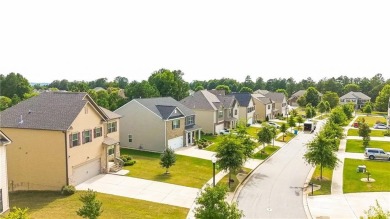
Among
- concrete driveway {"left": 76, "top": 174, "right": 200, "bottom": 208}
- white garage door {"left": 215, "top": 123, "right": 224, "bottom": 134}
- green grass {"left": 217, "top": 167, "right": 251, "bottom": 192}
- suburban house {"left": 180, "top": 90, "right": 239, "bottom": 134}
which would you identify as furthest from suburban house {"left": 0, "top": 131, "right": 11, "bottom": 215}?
white garage door {"left": 215, "top": 123, "right": 224, "bottom": 134}

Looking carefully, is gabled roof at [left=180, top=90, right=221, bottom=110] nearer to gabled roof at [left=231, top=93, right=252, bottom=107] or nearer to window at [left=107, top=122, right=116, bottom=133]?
gabled roof at [left=231, top=93, right=252, bottom=107]

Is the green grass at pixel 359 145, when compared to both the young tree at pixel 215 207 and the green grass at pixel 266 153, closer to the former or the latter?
the green grass at pixel 266 153

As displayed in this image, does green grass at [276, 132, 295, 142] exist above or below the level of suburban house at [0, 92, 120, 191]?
below

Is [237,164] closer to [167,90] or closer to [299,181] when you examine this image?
[299,181]

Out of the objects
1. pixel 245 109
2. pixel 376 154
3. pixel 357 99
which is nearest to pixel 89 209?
pixel 376 154

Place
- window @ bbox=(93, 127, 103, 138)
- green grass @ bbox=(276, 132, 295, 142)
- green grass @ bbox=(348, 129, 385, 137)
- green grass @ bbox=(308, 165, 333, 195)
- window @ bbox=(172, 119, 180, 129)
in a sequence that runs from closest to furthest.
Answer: green grass @ bbox=(308, 165, 333, 195)
window @ bbox=(93, 127, 103, 138)
window @ bbox=(172, 119, 180, 129)
green grass @ bbox=(276, 132, 295, 142)
green grass @ bbox=(348, 129, 385, 137)
